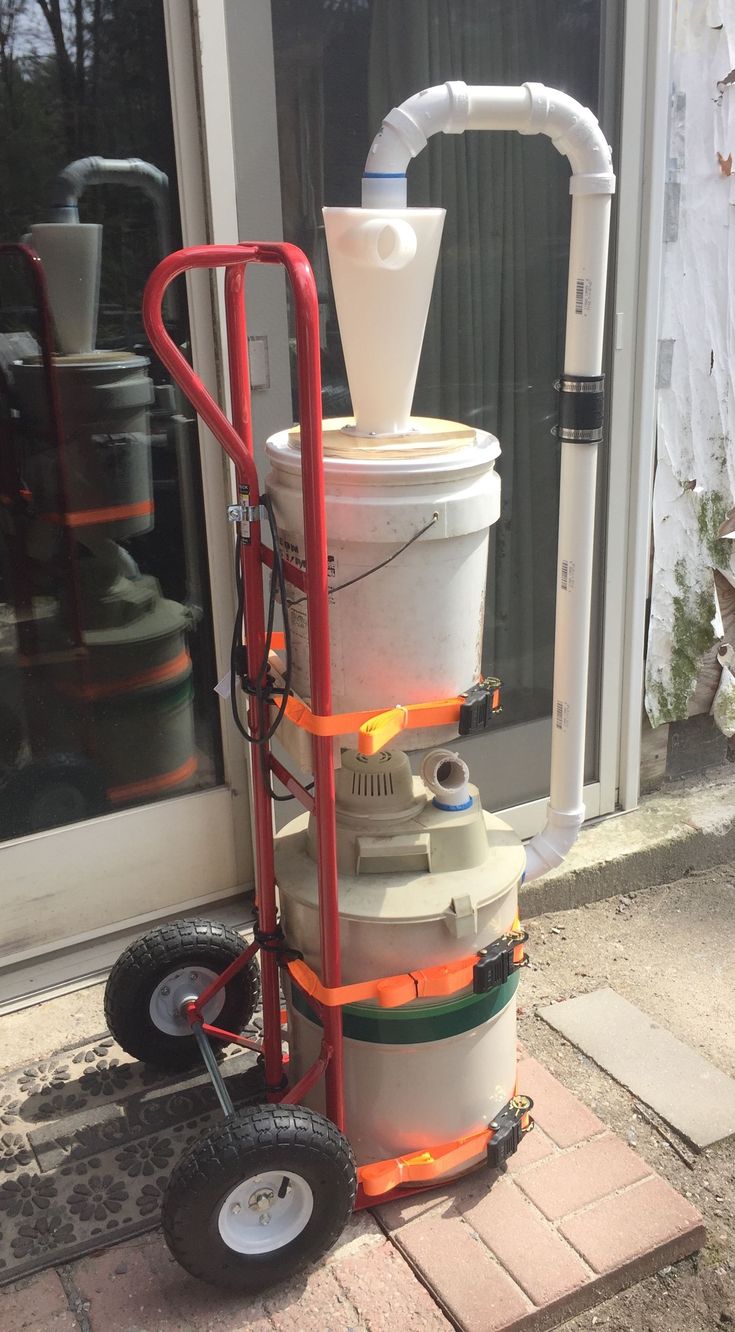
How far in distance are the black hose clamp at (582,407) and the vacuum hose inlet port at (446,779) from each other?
0.70 meters

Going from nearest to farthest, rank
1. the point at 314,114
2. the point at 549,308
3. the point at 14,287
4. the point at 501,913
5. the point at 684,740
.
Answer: the point at 501,913
the point at 14,287
the point at 314,114
the point at 549,308
the point at 684,740

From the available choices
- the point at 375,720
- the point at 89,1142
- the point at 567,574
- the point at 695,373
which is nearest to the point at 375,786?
the point at 375,720

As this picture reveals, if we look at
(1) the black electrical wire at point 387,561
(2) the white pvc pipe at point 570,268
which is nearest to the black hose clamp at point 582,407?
(2) the white pvc pipe at point 570,268

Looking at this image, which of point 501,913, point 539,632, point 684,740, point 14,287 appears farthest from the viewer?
point 684,740

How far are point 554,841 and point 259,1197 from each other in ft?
3.24

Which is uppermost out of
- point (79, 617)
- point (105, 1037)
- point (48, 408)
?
point (48, 408)

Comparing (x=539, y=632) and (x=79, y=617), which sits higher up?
(x=79, y=617)

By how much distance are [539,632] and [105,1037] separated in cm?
173

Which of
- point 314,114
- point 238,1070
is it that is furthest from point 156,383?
point 238,1070

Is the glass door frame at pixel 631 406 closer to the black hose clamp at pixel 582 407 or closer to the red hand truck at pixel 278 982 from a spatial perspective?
the black hose clamp at pixel 582 407

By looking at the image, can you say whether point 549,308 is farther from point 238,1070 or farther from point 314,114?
point 238,1070

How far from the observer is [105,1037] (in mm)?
2861

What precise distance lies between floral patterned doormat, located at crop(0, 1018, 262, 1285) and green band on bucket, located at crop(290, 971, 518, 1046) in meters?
0.49

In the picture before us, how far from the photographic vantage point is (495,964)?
222 centimetres
